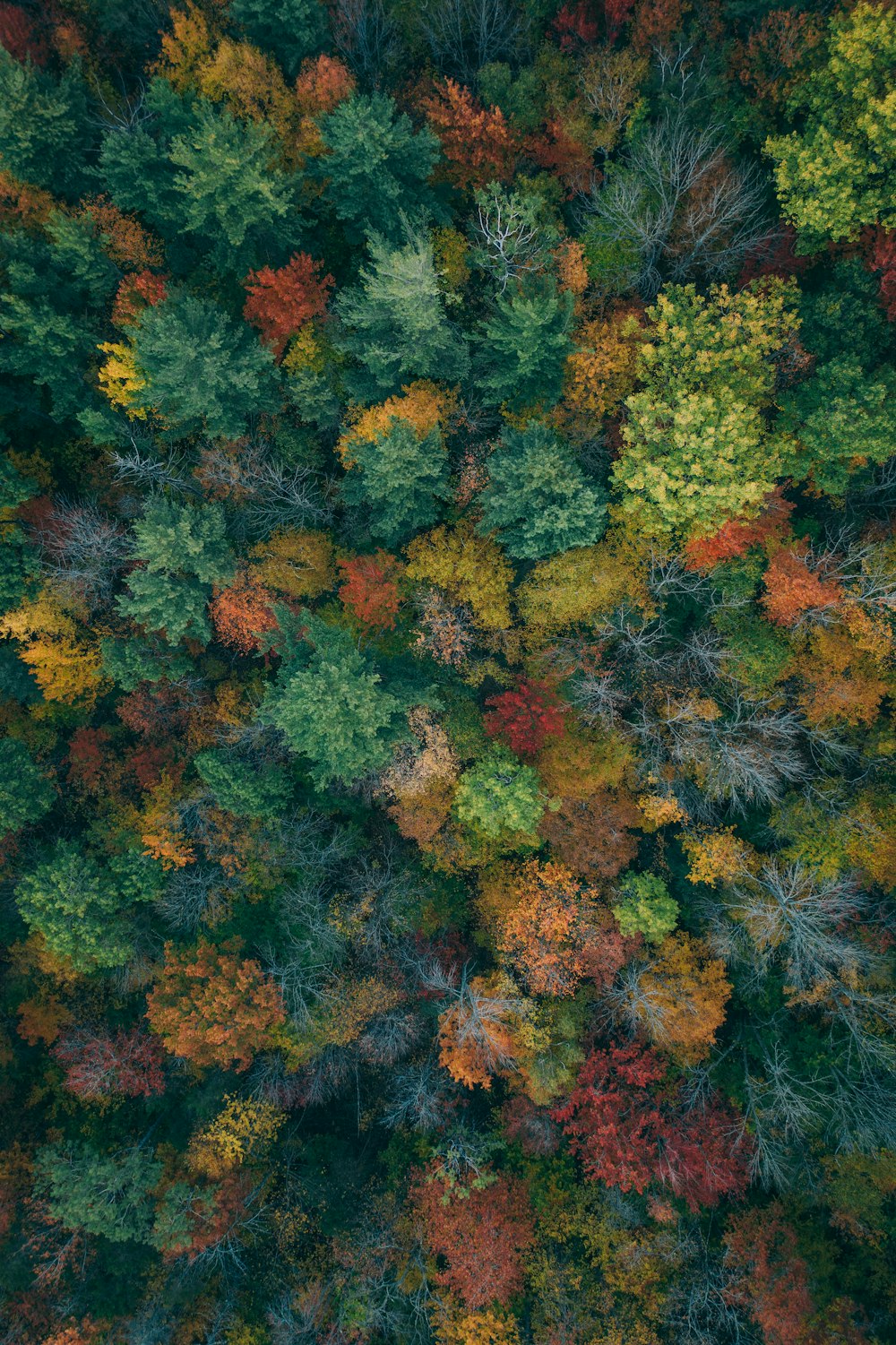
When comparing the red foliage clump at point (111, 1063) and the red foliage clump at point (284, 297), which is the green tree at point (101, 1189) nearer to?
the red foliage clump at point (111, 1063)

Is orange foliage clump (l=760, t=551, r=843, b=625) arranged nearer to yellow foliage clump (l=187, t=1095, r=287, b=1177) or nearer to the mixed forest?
the mixed forest

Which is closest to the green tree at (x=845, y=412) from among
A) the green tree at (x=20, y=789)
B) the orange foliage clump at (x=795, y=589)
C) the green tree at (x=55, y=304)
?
the orange foliage clump at (x=795, y=589)

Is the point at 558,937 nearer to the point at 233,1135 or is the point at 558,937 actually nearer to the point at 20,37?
the point at 233,1135

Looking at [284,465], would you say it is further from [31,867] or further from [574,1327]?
[574,1327]

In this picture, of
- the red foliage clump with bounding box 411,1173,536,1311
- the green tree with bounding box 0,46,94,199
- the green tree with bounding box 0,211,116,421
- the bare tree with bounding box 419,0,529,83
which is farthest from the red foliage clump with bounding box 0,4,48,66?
the red foliage clump with bounding box 411,1173,536,1311

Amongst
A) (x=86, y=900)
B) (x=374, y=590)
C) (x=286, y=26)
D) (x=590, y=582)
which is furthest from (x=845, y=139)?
(x=86, y=900)

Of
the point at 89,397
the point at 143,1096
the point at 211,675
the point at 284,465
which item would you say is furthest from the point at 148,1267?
the point at 89,397
